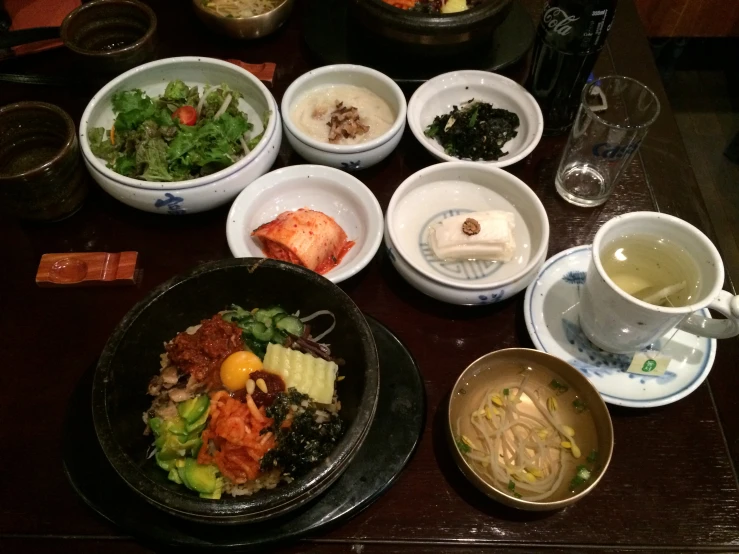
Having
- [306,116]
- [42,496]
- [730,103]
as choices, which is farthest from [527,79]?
[730,103]

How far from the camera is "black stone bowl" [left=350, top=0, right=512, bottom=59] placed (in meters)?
1.94

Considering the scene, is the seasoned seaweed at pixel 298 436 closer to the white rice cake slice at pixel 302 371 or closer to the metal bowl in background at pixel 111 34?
the white rice cake slice at pixel 302 371

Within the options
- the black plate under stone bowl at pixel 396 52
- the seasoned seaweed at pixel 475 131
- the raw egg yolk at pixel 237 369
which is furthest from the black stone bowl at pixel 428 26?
the raw egg yolk at pixel 237 369

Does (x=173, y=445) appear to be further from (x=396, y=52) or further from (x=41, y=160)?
(x=396, y=52)

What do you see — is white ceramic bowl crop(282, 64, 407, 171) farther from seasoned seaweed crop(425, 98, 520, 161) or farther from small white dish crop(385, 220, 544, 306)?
small white dish crop(385, 220, 544, 306)

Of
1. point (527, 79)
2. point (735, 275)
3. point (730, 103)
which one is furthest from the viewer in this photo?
point (730, 103)

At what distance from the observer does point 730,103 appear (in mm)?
3859

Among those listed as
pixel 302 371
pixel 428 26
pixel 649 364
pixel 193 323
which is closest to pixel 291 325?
pixel 302 371

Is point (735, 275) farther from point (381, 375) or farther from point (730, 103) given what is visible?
point (381, 375)

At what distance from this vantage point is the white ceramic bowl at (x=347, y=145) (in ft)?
5.98

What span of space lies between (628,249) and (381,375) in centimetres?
77

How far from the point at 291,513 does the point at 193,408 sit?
338mm

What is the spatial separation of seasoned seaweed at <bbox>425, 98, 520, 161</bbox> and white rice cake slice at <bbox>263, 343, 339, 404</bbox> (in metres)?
1.04

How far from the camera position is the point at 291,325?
1.41 meters
